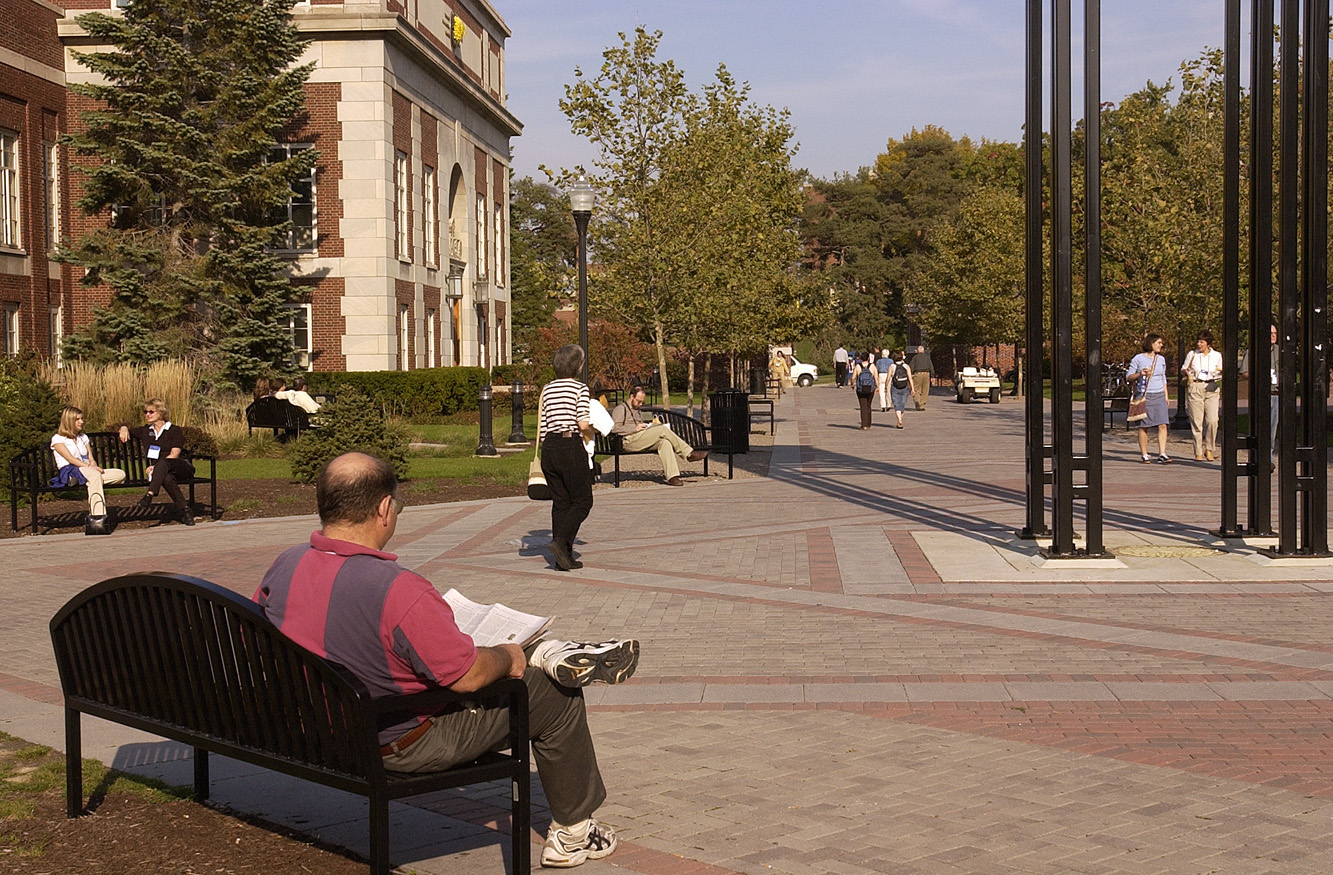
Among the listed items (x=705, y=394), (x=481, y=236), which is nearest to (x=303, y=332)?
(x=705, y=394)

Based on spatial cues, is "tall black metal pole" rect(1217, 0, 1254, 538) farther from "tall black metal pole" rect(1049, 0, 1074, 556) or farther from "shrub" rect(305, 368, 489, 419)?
"shrub" rect(305, 368, 489, 419)

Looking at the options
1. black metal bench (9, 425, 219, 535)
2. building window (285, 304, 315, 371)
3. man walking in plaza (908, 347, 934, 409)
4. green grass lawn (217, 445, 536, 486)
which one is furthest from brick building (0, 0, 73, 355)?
man walking in plaza (908, 347, 934, 409)

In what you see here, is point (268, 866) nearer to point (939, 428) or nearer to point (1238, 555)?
point (1238, 555)

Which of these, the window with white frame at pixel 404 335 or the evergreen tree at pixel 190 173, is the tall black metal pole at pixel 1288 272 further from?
the window with white frame at pixel 404 335

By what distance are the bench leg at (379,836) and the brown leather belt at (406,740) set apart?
0.18 m

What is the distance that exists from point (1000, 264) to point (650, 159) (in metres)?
25.3

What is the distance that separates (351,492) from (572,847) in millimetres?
1364

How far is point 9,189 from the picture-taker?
106 ft

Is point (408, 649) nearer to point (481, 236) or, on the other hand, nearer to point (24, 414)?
point (24, 414)

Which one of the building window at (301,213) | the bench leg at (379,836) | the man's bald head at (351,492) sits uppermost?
the building window at (301,213)

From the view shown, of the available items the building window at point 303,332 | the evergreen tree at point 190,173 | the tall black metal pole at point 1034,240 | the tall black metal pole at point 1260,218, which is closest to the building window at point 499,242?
the building window at point 303,332

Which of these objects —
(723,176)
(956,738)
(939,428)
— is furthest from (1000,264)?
(956,738)

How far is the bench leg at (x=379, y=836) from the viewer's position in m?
3.92

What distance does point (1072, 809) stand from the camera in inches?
194
